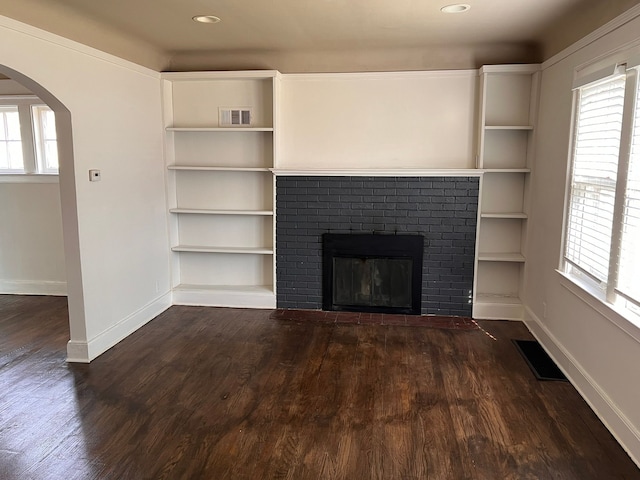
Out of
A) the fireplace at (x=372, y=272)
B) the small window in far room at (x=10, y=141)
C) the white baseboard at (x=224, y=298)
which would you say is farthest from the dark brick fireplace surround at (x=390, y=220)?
the small window in far room at (x=10, y=141)

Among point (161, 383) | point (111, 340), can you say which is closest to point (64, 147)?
point (111, 340)

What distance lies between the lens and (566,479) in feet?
7.83

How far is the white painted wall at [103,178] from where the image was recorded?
11.0 ft

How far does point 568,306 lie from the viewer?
357 cm

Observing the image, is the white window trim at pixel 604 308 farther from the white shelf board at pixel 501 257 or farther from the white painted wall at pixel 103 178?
the white painted wall at pixel 103 178

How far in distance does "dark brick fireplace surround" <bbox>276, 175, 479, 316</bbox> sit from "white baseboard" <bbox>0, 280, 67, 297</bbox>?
8.42 feet

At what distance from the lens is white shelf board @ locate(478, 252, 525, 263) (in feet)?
15.3

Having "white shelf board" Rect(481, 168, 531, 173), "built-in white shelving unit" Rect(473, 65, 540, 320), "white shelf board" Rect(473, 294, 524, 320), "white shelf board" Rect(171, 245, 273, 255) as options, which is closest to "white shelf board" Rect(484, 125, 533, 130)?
"built-in white shelving unit" Rect(473, 65, 540, 320)

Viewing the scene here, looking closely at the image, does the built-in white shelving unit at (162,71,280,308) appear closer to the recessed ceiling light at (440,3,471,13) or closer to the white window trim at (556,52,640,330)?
the recessed ceiling light at (440,3,471,13)

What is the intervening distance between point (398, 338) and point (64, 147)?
306cm

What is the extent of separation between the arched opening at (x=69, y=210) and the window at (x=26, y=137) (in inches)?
79.1

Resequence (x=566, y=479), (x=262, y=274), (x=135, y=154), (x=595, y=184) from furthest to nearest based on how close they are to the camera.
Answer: (x=262, y=274), (x=135, y=154), (x=595, y=184), (x=566, y=479)

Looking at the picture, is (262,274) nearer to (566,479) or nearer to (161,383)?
(161,383)

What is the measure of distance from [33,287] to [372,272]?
3832mm
